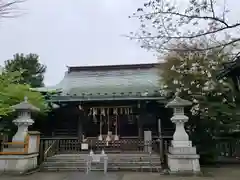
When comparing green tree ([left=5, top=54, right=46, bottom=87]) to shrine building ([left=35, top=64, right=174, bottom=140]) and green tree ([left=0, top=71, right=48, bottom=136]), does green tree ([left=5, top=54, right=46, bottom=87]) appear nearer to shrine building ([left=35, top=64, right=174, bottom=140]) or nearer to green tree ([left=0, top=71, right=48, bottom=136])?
shrine building ([left=35, top=64, right=174, bottom=140])

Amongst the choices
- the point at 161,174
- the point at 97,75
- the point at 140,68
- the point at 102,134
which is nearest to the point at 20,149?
the point at 161,174

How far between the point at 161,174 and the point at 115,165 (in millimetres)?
2190

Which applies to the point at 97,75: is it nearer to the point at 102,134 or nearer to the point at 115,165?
the point at 102,134

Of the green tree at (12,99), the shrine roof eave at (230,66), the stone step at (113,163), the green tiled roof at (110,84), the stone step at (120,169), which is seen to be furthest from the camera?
the green tiled roof at (110,84)

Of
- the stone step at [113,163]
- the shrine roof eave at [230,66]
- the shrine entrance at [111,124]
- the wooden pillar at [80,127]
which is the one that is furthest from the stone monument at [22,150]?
the shrine roof eave at [230,66]

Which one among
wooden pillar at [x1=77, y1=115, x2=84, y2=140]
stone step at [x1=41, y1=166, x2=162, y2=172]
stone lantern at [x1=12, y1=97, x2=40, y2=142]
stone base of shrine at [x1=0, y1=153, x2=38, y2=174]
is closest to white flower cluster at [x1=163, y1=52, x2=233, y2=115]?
stone step at [x1=41, y1=166, x2=162, y2=172]

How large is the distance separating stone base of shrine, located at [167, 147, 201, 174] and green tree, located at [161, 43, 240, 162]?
2806mm

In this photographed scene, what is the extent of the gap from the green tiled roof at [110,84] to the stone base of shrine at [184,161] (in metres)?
5.71

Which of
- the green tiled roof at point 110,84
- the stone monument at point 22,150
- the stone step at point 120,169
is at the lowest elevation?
the stone step at point 120,169

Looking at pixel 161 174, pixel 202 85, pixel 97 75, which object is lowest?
pixel 161 174

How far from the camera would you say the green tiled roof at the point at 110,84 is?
15406 mm

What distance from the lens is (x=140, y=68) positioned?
21766 millimetres

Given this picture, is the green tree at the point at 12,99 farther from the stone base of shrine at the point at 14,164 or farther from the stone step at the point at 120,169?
the stone step at the point at 120,169

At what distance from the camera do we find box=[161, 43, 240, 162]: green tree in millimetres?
11492
